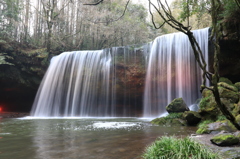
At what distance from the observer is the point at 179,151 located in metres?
3.17

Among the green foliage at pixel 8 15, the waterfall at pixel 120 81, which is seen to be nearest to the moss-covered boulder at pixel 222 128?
the waterfall at pixel 120 81

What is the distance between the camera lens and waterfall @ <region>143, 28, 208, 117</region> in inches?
559

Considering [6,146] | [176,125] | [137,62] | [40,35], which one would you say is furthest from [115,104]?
[40,35]

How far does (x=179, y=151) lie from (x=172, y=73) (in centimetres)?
1259

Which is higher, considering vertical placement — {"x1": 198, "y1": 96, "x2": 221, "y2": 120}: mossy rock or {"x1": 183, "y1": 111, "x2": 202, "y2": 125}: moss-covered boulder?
{"x1": 198, "y1": 96, "x2": 221, "y2": 120}: mossy rock

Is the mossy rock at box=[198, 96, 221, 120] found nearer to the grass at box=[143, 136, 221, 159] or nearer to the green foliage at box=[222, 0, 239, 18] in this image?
the green foliage at box=[222, 0, 239, 18]

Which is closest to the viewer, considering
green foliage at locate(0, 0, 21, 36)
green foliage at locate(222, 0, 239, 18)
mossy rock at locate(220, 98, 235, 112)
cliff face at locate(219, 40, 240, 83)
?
mossy rock at locate(220, 98, 235, 112)

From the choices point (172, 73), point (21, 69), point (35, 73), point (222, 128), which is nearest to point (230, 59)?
point (172, 73)

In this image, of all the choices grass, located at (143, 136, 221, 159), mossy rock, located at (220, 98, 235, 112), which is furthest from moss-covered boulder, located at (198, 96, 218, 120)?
grass, located at (143, 136, 221, 159)

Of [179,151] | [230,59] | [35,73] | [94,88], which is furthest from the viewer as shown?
[35,73]

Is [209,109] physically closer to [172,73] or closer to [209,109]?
[209,109]

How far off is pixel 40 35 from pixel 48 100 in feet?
40.2

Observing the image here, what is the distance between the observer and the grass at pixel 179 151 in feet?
10.1

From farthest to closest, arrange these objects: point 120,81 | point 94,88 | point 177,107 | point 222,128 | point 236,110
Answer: point 94,88, point 120,81, point 177,107, point 236,110, point 222,128
